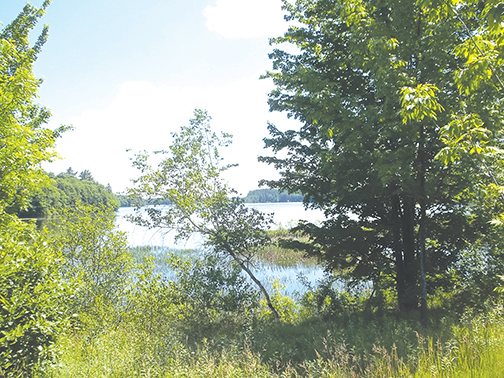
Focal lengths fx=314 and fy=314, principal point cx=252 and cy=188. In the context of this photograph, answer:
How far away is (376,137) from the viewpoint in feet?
21.0

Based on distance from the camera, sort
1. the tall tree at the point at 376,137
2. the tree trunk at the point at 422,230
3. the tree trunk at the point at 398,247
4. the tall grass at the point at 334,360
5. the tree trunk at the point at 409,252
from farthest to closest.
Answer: the tree trunk at the point at 398,247 → the tree trunk at the point at 409,252 → the tree trunk at the point at 422,230 → the tall tree at the point at 376,137 → the tall grass at the point at 334,360

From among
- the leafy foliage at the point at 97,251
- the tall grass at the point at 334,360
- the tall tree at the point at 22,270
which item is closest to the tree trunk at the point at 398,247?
the tall grass at the point at 334,360

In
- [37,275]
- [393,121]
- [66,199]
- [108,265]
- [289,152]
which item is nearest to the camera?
[37,275]

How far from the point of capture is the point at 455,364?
11.6 feet

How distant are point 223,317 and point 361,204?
4.69 m

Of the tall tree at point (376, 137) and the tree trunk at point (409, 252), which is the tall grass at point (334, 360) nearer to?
the tree trunk at point (409, 252)

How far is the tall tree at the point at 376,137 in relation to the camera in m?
5.41

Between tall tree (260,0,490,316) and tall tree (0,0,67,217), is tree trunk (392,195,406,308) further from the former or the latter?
tall tree (0,0,67,217)

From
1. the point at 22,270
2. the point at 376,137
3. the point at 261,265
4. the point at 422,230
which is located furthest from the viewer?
the point at 261,265

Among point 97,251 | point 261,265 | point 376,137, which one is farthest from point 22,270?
point 261,265

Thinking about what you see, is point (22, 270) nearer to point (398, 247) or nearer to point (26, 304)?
point (26, 304)

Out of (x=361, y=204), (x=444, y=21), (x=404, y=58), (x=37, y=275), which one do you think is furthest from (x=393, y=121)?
(x=37, y=275)

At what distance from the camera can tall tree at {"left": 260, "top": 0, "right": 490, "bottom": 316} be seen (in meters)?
5.41

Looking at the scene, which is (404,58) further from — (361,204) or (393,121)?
(361,204)
